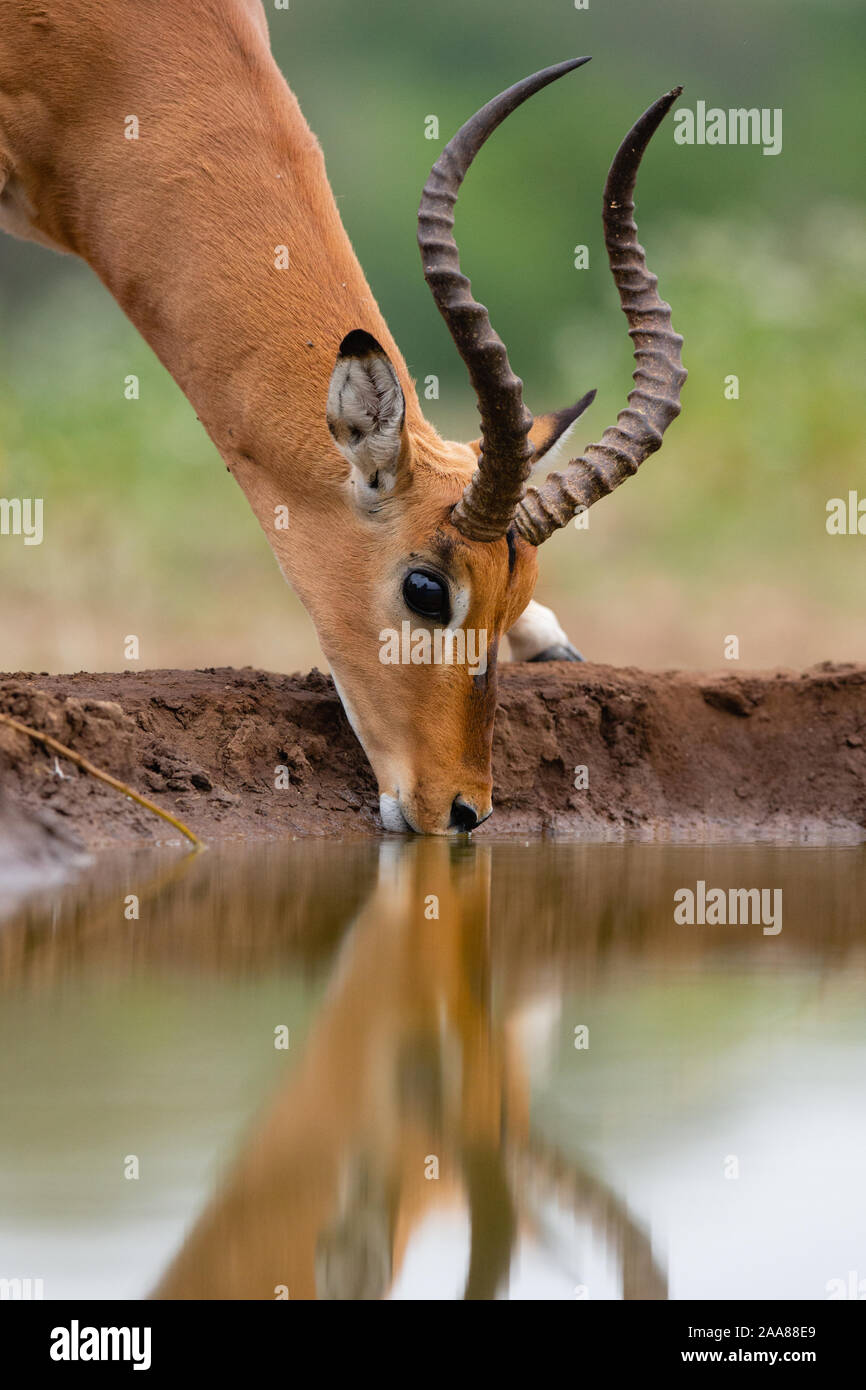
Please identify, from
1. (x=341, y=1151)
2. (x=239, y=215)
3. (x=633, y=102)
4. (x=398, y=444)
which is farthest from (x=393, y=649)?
(x=633, y=102)

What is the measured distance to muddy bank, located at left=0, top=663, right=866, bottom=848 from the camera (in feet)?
17.6

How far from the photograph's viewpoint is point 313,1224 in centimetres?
198

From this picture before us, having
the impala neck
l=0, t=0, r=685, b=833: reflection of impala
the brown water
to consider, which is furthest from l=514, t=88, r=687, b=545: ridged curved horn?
the brown water

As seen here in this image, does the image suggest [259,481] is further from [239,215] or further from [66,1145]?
[66,1145]

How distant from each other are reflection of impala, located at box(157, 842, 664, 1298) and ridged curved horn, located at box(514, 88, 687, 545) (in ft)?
9.88

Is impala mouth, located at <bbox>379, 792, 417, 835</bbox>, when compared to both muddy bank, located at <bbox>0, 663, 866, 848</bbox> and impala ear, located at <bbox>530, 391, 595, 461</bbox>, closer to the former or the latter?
muddy bank, located at <bbox>0, 663, 866, 848</bbox>

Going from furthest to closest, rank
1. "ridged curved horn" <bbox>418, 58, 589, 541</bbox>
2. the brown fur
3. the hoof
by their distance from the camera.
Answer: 1. the hoof
2. the brown fur
3. "ridged curved horn" <bbox>418, 58, 589, 541</bbox>

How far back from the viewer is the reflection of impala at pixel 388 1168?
190 centimetres

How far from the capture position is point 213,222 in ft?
20.1

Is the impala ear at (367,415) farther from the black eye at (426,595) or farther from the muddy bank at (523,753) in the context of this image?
the muddy bank at (523,753)

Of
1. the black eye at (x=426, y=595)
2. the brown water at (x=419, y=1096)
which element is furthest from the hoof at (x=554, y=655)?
the brown water at (x=419, y=1096)

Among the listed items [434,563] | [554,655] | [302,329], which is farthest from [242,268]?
[554,655]

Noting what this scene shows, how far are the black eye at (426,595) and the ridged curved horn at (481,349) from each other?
0.76 feet

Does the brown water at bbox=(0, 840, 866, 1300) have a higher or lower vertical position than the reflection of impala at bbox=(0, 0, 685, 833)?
lower
